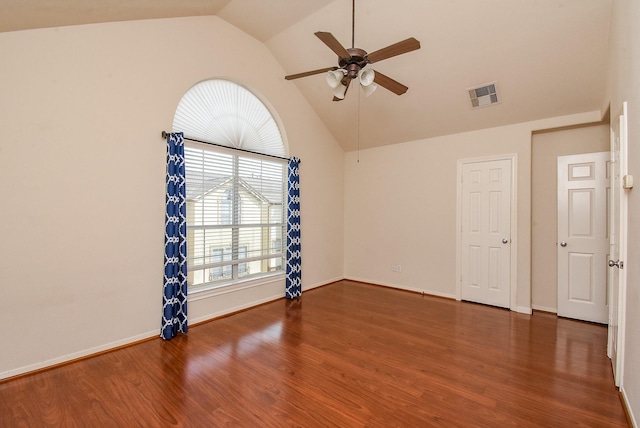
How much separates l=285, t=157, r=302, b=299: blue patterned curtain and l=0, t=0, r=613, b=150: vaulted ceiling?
146cm

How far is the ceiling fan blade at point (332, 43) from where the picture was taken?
2.19m

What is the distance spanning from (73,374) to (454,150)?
527 centimetres

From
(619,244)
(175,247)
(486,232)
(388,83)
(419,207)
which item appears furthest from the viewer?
(419,207)

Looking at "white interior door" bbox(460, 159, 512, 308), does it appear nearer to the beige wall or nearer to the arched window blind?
the beige wall

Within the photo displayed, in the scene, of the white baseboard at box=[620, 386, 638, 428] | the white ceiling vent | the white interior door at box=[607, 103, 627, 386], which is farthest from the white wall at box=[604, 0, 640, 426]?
the white ceiling vent

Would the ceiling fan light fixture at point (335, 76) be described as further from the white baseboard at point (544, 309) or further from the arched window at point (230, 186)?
the white baseboard at point (544, 309)

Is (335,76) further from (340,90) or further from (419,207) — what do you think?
(419,207)

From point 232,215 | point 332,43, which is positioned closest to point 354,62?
point 332,43

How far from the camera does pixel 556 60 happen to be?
123 inches

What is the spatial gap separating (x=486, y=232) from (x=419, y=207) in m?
1.08

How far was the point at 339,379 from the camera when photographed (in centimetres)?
231

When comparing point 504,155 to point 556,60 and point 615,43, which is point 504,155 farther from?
point 615,43

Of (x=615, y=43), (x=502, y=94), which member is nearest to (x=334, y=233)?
(x=502, y=94)

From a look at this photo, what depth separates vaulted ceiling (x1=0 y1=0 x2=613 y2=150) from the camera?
8.82 feet
